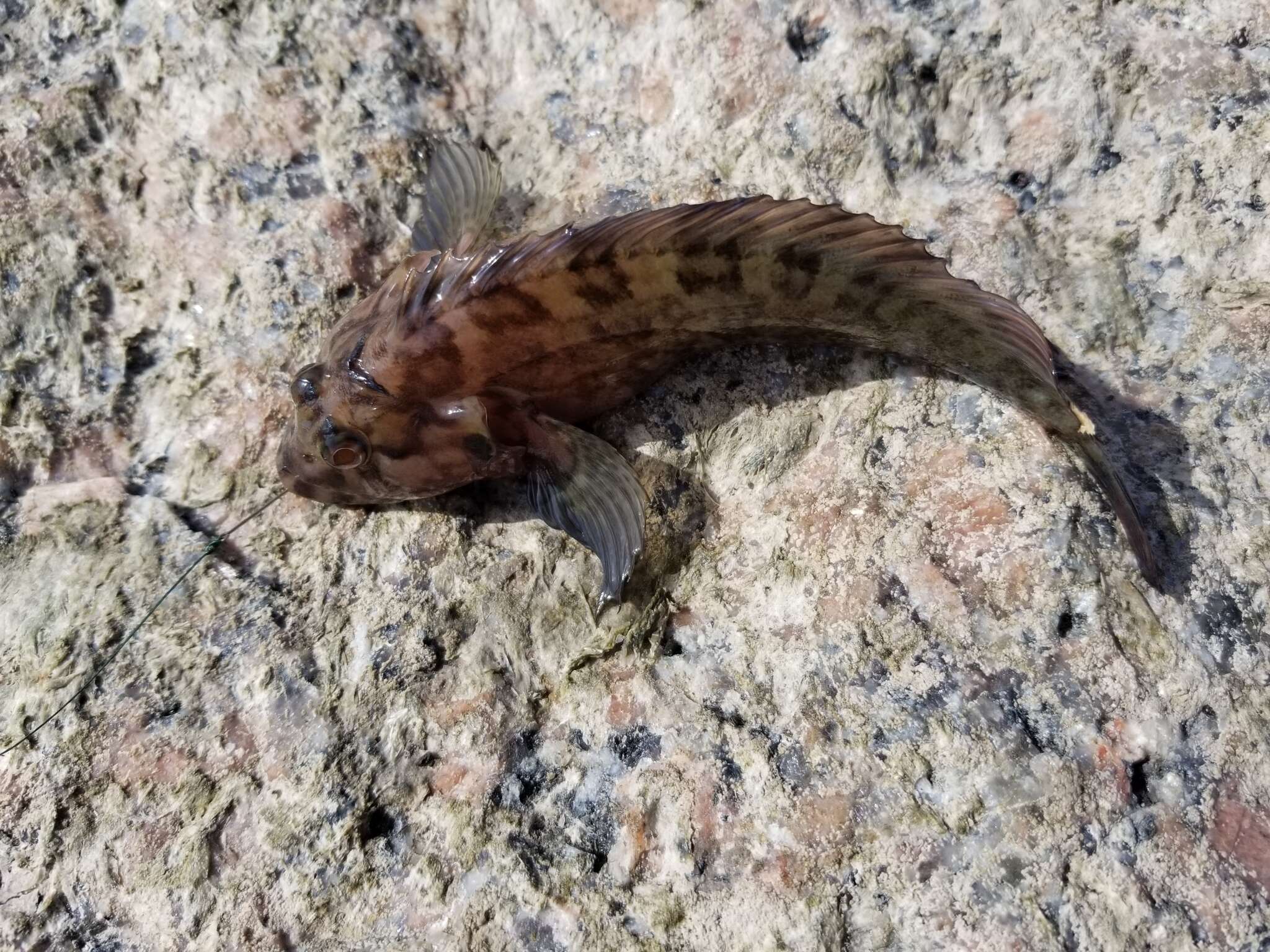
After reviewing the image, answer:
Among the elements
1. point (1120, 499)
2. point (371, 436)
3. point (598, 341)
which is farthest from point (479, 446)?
point (1120, 499)

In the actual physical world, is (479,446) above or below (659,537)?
above

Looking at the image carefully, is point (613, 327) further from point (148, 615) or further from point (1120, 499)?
point (148, 615)

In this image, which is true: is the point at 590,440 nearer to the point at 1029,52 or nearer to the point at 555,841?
the point at 555,841

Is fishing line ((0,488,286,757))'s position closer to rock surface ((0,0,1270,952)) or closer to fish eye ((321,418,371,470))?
rock surface ((0,0,1270,952))

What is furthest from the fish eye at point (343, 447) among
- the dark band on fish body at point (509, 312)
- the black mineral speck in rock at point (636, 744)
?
the black mineral speck in rock at point (636, 744)

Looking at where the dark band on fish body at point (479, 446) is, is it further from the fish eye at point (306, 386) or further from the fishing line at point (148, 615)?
the fishing line at point (148, 615)

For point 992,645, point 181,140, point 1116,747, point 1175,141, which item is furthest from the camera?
point 181,140

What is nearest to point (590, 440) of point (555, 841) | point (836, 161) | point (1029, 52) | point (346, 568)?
point (346, 568)
